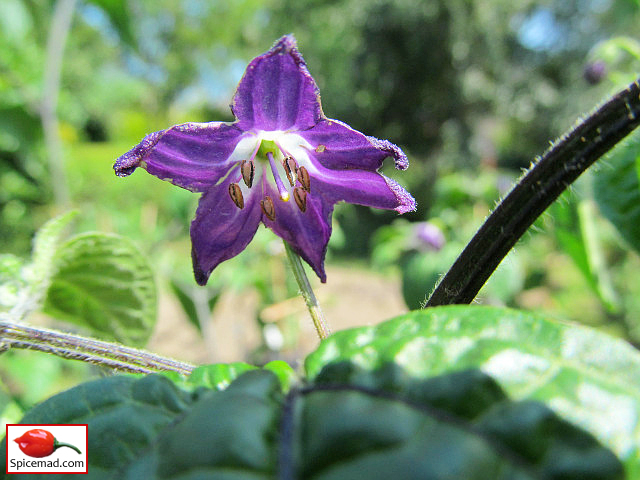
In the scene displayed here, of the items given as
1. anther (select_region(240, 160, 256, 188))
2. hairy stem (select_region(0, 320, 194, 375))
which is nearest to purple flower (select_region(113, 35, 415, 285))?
anther (select_region(240, 160, 256, 188))

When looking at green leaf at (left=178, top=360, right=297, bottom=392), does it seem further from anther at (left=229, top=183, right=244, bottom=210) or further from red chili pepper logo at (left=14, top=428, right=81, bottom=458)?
Result: anther at (left=229, top=183, right=244, bottom=210)

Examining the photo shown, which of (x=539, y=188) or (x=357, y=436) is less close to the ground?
(x=539, y=188)

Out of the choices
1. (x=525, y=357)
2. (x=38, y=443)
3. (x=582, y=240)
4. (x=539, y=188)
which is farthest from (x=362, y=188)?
(x=582, y=240)

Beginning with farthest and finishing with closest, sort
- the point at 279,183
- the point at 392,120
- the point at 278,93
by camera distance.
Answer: the point at 392,120 < the point at 279,183 < the point at 278,93

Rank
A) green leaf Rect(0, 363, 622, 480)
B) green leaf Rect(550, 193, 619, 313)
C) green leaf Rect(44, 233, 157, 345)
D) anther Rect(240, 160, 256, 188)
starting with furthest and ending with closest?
green leaf Rect(550, 193, 619, 313) < green leaf Rect(44, 233, 157, 345) < anther Rect(240, 160, 256, 188) < green leaf Rect(0, 363, 622, 480)

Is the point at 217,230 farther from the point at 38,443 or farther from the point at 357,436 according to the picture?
the point at 357,436

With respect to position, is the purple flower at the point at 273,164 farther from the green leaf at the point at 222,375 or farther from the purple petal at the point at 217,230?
the green leaf at the point at 222,375
